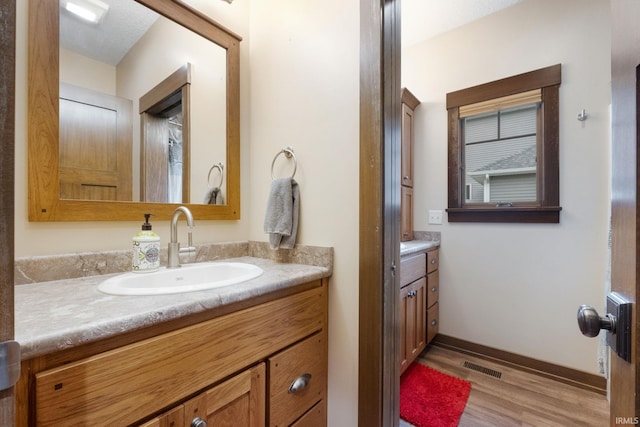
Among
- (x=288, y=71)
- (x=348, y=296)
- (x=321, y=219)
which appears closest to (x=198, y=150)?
(x=288, y=71)

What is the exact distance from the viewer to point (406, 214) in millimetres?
2240

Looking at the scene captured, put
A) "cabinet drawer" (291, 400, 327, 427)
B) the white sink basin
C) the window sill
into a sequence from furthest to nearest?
the window sill → "cabinet drawer" (291, 400, 327, 427) → the white sink basin

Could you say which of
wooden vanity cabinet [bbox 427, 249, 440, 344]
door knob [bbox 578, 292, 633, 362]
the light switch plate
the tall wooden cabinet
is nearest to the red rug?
wooden vanity cabinet [bbox 427, 249, 440, 344]

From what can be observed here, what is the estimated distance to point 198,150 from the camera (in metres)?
1.28

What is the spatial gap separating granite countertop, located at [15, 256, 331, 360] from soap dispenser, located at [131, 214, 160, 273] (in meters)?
0.11

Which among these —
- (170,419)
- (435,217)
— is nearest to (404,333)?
(435,217)

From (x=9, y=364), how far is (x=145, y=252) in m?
0.75

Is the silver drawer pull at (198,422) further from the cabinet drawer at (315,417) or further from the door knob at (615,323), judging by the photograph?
the door knob at (615,323)

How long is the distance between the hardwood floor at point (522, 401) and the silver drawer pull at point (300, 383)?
78 centimetres

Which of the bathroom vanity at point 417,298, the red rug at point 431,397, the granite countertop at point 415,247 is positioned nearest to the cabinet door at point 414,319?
the bathroom vanity at point 417,298

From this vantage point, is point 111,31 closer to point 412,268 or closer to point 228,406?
point 228,406

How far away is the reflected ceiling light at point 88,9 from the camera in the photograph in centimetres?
92

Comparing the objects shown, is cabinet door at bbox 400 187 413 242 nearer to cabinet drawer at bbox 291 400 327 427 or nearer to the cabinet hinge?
cabinet drawer at bbox 291 400 327 427

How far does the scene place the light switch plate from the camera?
7.50 feet
